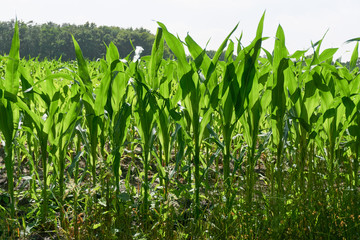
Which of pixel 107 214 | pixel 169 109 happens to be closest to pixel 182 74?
pixel 169 109

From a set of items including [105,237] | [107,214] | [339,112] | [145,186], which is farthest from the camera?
[339,112]

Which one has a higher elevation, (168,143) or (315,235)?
(168,143)

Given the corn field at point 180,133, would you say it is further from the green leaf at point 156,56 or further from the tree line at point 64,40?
the tree line at point 64,40

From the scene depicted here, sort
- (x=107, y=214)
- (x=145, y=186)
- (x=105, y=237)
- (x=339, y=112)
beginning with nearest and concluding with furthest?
1. (x=105, y=237)
2. (x=107, y=214)
3. (x=145, y=186)
4. (x=339, y=112)

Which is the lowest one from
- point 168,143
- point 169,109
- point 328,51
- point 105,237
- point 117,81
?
point 105,237

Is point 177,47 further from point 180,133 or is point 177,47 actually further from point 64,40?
point 64,40

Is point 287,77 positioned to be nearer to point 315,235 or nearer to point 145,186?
point 315,235

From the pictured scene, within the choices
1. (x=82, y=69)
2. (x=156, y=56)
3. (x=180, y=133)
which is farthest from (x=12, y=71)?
(x=180, y=133)

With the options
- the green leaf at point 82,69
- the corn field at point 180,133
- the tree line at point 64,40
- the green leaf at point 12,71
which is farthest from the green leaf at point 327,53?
the tree line at point 64,40

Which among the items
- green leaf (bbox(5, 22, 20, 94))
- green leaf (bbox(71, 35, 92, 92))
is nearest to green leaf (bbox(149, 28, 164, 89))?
green leaf (bbox(71, 35, 92, 92))

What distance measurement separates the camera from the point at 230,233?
151 centimetres

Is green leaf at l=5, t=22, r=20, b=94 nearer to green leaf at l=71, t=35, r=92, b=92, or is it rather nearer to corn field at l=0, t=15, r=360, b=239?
corn field at l=0, t=15, r=360, b=239

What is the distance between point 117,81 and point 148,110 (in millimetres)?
215

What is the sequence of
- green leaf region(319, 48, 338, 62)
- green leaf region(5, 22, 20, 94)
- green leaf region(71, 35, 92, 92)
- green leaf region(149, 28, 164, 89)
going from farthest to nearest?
green leaf region(319, 48, 338, 62) < green leaf region(71, 35, 92, 92) < green leaf region(149, 28, 164, 89) < green leaf region(5, 22, 20, 94)
